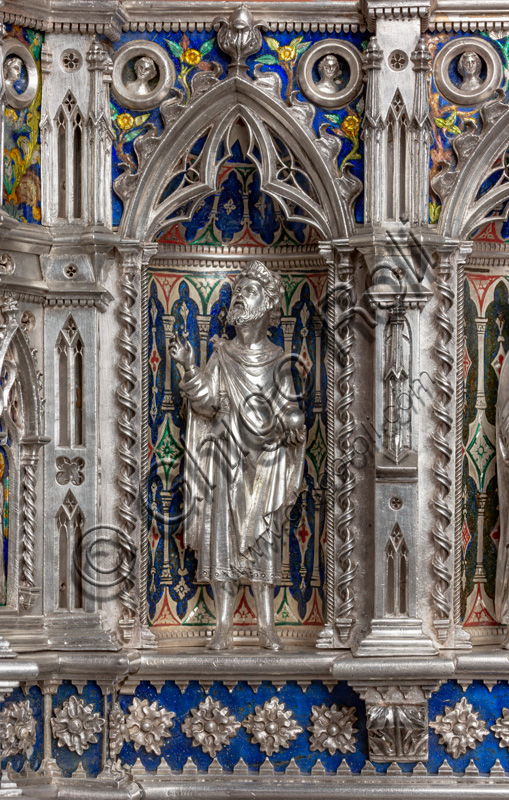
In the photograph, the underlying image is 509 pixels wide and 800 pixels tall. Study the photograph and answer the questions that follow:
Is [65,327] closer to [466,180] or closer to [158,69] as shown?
[158,69]

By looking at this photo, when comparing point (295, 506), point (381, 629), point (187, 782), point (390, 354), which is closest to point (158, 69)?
point (390, 354)

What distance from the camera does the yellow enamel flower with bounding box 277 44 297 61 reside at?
995cm

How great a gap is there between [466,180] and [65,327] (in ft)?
9.18

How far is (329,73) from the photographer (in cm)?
992

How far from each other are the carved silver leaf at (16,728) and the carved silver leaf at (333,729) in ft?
5.91

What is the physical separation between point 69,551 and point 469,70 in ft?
13.5

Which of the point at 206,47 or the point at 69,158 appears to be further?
the point at 206,47

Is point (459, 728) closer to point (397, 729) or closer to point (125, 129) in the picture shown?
point (397, 729)

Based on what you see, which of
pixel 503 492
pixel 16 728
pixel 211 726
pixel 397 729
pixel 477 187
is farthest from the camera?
pixel 503 492

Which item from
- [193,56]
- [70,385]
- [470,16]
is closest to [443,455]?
[70,385]

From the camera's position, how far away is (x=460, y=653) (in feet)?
31.9

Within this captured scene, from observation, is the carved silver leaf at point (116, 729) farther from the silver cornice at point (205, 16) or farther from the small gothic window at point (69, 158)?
the silver cornice at point (205, 16)

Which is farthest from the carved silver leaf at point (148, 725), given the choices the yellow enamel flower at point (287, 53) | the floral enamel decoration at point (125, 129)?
the yellow enamel flower at point (287, 53)

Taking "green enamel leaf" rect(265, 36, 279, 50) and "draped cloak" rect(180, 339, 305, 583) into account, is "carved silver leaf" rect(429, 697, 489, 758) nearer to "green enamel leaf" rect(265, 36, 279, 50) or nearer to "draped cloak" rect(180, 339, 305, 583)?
"draped cloak" rect(180, 339, 305, 583)
